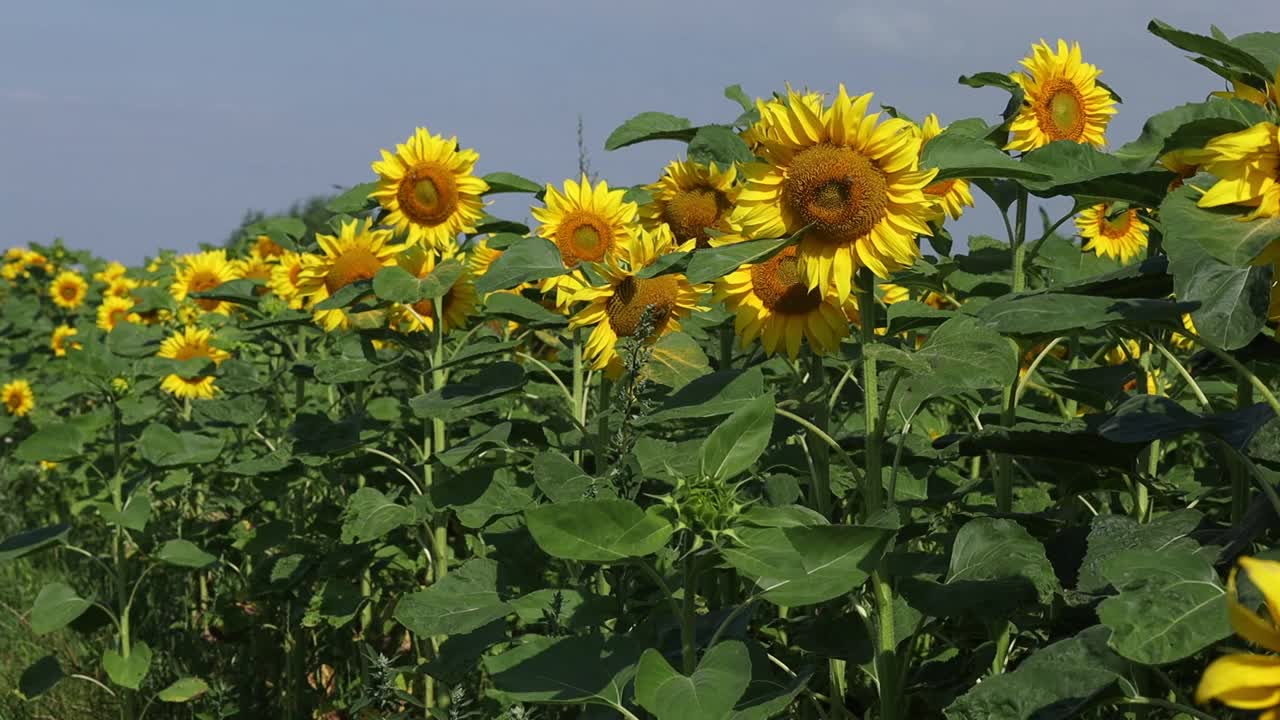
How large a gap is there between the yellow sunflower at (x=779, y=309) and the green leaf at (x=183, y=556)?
190 centimetres

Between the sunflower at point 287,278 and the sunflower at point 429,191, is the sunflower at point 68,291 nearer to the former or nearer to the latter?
the sunflower at point 287,278

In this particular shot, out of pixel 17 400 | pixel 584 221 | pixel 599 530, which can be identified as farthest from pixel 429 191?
Result: pixel 17 400

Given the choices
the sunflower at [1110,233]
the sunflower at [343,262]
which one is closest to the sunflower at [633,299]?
the sunflower at [343,262]

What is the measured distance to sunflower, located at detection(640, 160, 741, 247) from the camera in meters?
3.25

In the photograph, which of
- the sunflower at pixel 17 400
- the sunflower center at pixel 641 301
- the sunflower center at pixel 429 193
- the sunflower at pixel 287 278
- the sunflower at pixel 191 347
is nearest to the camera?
the sunflower center at pixel 641 301

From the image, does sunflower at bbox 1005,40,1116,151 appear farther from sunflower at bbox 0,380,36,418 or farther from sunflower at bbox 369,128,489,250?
sunflower at bbox 0,380,36,418

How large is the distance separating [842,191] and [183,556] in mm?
2355

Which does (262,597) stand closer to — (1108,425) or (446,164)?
(446,164)

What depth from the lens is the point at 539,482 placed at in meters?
2.65

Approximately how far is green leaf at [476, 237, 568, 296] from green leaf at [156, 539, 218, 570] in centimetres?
137

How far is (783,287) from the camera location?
105 inches

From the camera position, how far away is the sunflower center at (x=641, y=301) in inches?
121

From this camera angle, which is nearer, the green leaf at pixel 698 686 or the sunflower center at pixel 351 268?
the green leaf at pixel 698 686

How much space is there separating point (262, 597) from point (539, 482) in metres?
1.83
